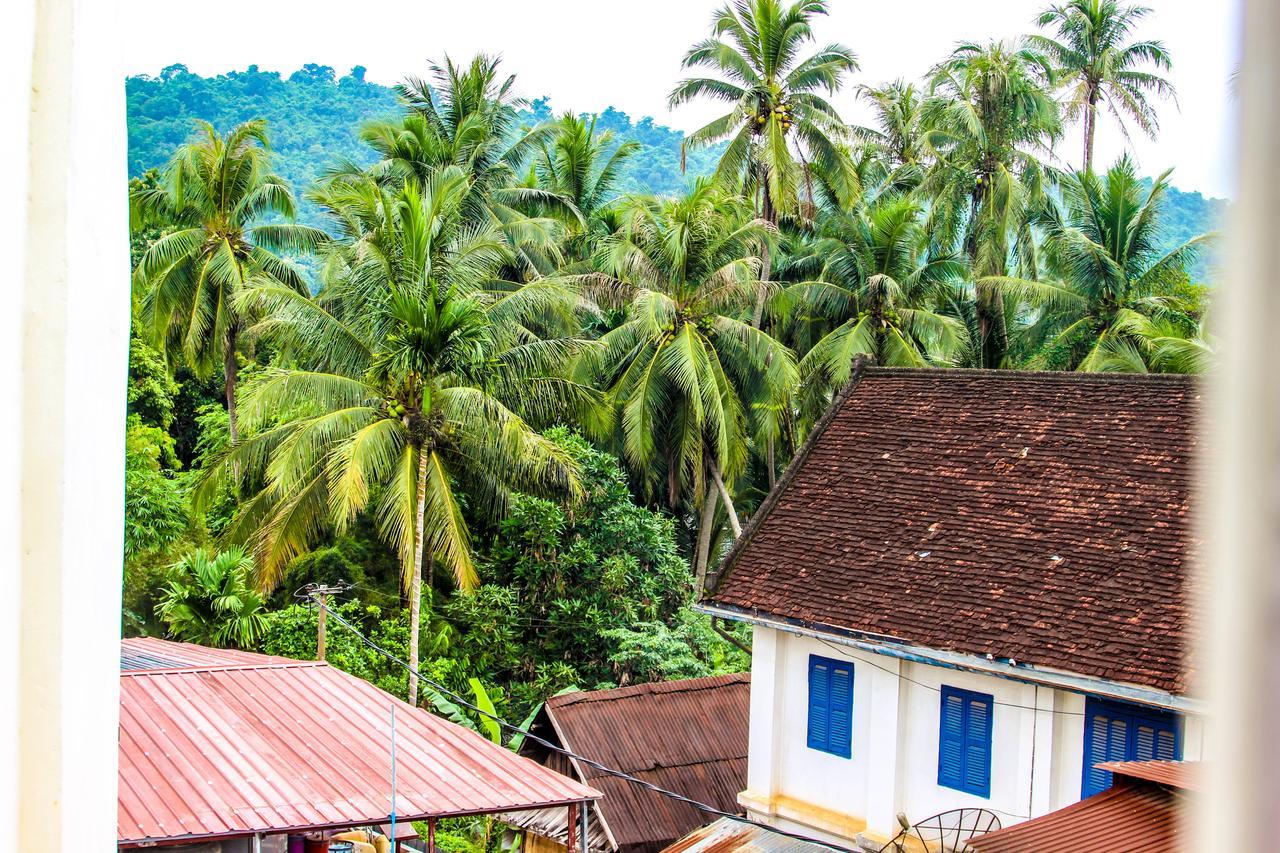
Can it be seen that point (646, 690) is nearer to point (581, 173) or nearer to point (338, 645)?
point (338, 645)

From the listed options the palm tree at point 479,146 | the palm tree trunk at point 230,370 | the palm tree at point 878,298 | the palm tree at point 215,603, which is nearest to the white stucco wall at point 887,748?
the palm tree at point 215,603

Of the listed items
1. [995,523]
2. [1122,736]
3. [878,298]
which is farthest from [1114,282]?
[1122,736]

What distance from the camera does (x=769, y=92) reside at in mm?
25984

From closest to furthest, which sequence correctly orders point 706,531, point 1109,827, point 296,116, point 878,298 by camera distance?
point 1109,827 → point 878,298 → point 706,531 → point 296,116

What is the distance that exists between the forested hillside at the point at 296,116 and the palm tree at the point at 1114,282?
21.3 m

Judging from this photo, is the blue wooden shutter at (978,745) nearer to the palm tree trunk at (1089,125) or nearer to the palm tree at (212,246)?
the palm tree at (212,246)

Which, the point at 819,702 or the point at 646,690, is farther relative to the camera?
the point at 646,690

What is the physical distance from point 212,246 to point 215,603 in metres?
9.90

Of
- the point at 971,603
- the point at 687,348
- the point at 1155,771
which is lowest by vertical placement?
the point at 1155,771

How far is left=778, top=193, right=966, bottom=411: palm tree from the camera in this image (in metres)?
23.7

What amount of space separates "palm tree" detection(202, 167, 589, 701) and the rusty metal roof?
545 cm

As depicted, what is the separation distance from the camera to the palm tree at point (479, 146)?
24812 millimetres

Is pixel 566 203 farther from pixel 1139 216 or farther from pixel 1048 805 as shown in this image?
pixel 1048 805

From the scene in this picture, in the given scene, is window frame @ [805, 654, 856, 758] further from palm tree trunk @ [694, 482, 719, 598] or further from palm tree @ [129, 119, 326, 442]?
palm tree @ [129, 119, 326, 442]
